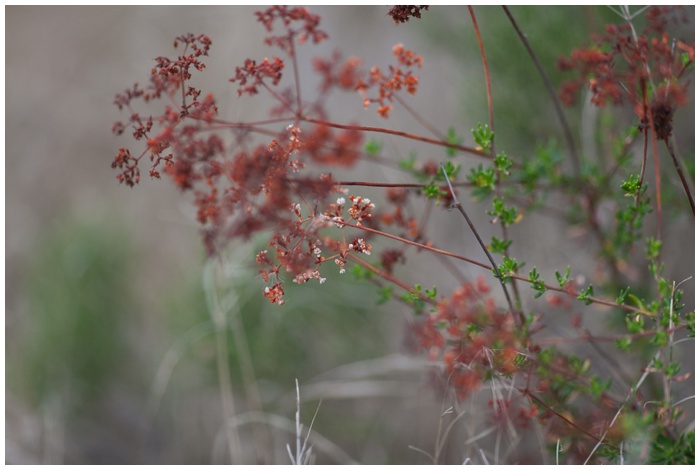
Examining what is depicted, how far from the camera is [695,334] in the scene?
83 cm

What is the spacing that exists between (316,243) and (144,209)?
221 cm

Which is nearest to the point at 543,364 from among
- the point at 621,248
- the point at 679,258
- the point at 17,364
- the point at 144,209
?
the point at 621,248

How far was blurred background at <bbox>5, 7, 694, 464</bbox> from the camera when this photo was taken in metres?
→ 1.63

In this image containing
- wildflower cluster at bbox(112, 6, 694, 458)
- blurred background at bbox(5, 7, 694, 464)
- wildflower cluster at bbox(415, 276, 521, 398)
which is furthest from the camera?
blurred background at bbox(5, 7, 694, 464)

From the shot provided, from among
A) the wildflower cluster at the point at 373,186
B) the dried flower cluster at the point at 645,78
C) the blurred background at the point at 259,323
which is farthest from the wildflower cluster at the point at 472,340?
the blurred background at the point at 259,323

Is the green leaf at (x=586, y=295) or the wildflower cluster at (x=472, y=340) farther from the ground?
the green leaf at (x=586, y=295)

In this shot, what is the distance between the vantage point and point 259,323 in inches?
72.6

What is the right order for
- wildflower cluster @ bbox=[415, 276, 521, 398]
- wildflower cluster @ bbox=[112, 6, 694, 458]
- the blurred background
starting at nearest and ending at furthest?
wildflower cluster @ bbox=[112, 6, 694, 458] → wildflower cluster @ bbox=[415, 276, 521, 398] → the blurred background

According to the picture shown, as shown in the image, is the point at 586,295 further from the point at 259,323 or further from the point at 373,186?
the point at 259,323

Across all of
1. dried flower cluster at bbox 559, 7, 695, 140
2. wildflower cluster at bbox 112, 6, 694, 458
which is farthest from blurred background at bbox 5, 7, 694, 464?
dried flower cluster at bbox 559, 7, 695, 140

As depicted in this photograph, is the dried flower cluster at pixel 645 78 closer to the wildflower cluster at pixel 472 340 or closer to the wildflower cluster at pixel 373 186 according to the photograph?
the wildflower cluster at pixel 373 186

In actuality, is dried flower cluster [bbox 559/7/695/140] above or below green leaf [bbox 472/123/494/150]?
above

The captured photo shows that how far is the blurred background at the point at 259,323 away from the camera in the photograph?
64.2 inches

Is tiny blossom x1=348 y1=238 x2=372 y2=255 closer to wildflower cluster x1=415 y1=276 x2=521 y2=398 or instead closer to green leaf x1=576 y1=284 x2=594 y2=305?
wildflower cluster x1=415 y1=276 x2=521 y2=398
